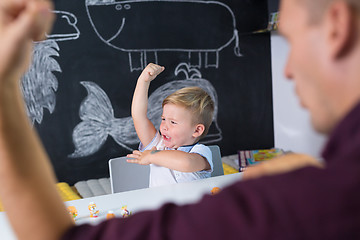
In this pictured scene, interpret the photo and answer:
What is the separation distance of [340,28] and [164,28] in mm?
2752

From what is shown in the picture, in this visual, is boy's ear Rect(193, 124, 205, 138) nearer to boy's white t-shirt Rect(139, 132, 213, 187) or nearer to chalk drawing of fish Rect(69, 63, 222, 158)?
boy's white t-shirt Rect(139, 132, 213, 187)

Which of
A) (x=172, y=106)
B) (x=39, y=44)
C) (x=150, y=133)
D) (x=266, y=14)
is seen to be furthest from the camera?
(x=266, y=14)

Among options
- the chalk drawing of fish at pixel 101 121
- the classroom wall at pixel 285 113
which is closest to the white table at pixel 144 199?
the chalk drawing of fish at pixel 101 121

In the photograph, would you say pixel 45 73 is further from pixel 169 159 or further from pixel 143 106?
pixel 169 159

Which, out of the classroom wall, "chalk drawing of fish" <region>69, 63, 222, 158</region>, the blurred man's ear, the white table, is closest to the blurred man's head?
the blurred man's ear

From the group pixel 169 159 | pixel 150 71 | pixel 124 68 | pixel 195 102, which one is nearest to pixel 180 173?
pixel 169 159

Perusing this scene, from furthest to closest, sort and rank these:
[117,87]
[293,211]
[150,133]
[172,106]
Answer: [117,87] < [150,133] < [172,106] < [293,211]

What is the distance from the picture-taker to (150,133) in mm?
1796

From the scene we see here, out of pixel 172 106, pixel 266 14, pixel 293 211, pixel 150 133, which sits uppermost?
pixel 266 14

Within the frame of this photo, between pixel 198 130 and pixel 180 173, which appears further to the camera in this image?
pixel 198 130

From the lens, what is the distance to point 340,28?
275 mm

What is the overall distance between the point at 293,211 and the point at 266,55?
3206mm

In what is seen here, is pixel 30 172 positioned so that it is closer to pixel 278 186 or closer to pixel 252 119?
pixel 278 186

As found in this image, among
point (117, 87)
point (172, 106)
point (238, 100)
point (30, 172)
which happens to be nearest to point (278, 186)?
point (30, 172)
